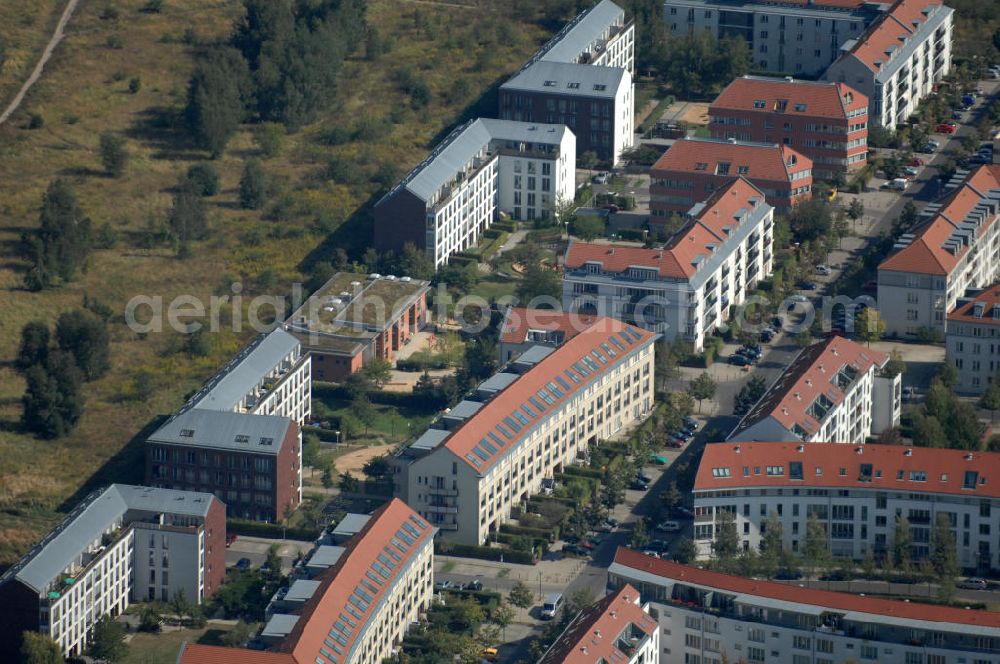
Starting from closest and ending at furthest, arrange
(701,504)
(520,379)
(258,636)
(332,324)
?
1. (258,636)
2. (701,504)
3. (520,379)
4. (332,324)

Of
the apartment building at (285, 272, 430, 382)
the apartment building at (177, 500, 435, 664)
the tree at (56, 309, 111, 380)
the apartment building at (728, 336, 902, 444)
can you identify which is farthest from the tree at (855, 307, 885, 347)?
the tree at (56, 309, 111, 380)

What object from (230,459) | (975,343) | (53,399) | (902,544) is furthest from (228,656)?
(975,343)

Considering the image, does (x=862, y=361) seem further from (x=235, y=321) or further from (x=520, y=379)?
(x=235, y=321)

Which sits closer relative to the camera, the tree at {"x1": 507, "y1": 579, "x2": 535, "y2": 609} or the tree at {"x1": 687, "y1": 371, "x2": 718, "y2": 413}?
the tree at {"x1": 507, "y1": 579, "x2": 535, "y2": 609}

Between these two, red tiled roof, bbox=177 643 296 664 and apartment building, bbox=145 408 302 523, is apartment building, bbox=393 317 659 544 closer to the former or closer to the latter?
apartment building, bbox=145 408 302 523

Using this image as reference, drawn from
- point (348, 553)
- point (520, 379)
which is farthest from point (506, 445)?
point (348, 553)

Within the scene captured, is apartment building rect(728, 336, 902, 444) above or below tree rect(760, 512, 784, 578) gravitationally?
above

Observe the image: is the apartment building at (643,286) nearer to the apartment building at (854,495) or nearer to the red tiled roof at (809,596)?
the apartment building at (854,495)
